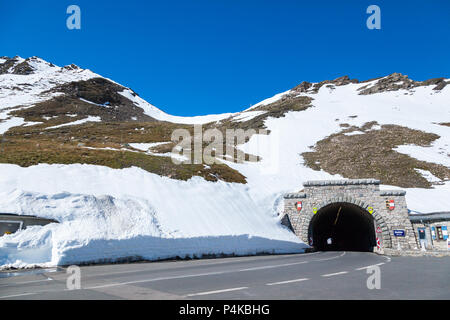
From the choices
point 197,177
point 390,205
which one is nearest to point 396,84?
point 390,205

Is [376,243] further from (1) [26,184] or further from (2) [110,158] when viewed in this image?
(1) [26,184]

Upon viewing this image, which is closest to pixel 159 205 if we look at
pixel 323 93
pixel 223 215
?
pixel 223 215

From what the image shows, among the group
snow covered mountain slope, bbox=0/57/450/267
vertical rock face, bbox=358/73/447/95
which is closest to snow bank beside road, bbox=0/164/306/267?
snow covered mountain slope, bbox=0/57/450/267

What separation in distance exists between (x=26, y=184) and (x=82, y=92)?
357 feet

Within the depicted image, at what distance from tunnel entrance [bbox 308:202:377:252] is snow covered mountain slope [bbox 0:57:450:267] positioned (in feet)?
14.4

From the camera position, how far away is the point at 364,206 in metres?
Answer: 26.0

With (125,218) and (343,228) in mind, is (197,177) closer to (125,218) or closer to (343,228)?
(125,218)

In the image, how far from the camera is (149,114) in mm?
118312

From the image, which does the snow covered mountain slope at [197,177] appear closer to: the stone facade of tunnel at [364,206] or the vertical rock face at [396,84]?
the stone facade of tunnel at [364,206]

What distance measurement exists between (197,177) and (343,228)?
2137cm

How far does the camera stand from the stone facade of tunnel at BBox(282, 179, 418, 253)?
2483 centimetres

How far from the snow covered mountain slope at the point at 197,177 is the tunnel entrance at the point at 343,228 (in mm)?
4402

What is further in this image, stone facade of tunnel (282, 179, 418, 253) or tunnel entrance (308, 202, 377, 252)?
tunnel entrance (308, 202, 377, 252)

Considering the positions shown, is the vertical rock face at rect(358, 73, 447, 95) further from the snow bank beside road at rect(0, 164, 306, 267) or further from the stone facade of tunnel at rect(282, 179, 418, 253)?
the snow bank beside road at rect(0, 164, 306, 267)
